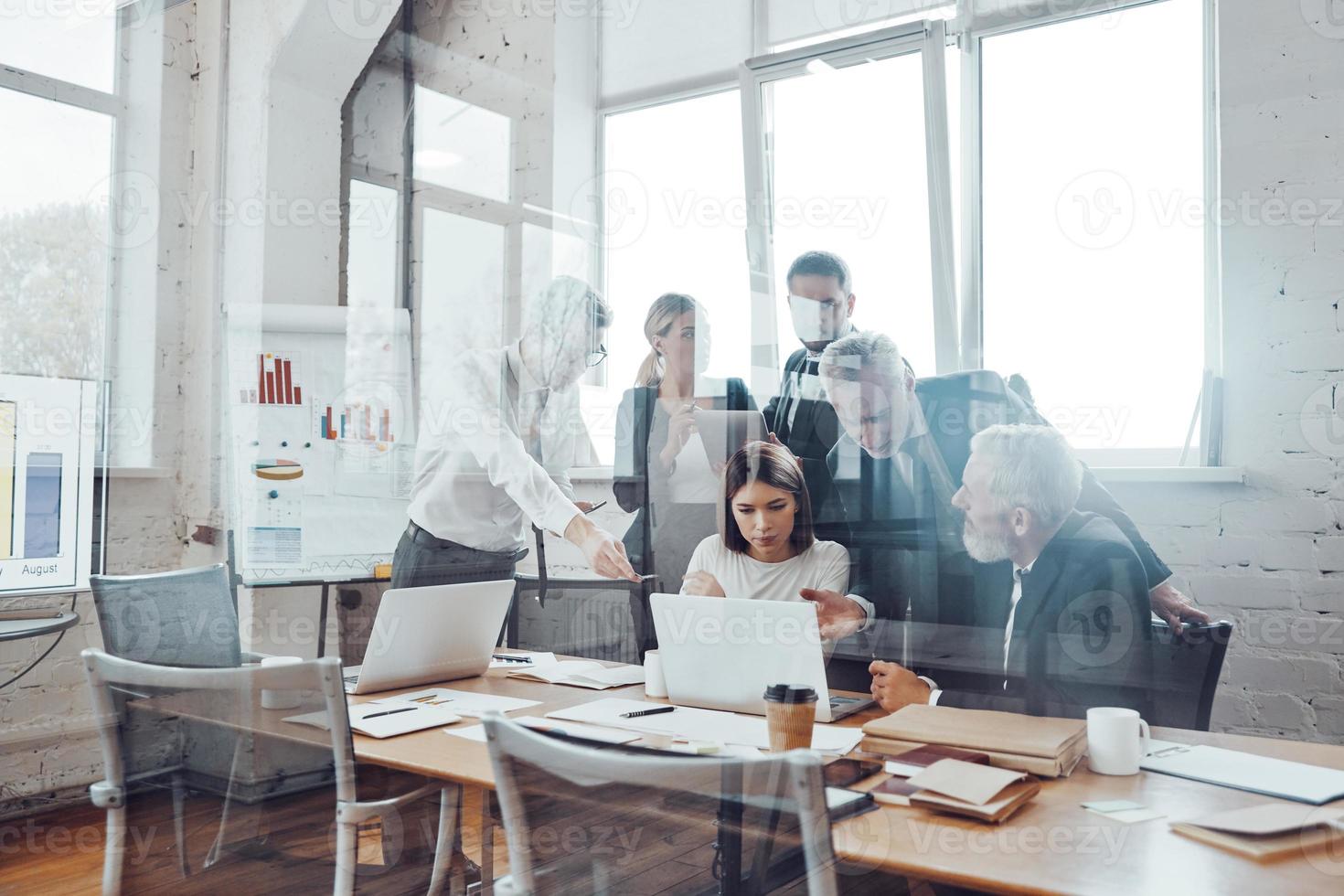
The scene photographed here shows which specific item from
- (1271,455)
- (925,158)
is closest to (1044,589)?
(1271,455)

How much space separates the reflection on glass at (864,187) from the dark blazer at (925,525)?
0.17m

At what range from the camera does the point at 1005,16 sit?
268 cm

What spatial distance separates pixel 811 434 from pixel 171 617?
1.79m

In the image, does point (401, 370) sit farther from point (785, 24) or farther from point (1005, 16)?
point (1005, 16)

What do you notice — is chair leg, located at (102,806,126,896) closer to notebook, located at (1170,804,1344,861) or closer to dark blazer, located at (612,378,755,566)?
notebook, located at (1170,804,1344,861)

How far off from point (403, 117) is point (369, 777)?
280 cm

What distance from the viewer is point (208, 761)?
1.53 meters

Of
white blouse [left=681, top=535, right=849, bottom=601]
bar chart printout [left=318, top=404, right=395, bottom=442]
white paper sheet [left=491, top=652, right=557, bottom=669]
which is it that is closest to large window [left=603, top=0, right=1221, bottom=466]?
white blouse [left=681, top=535, right=849, bottom=601]

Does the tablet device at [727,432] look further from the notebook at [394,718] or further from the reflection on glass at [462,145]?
the notebook at [394,718]

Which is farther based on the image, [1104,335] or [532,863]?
[1104,335]

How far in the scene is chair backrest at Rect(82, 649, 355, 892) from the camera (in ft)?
4.87

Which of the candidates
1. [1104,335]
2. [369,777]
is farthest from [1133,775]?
[1104,335]

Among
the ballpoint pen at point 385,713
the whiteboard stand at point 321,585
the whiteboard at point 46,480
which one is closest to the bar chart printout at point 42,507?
the whiteboard at point 46,480

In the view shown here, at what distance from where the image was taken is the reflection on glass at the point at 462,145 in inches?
138
